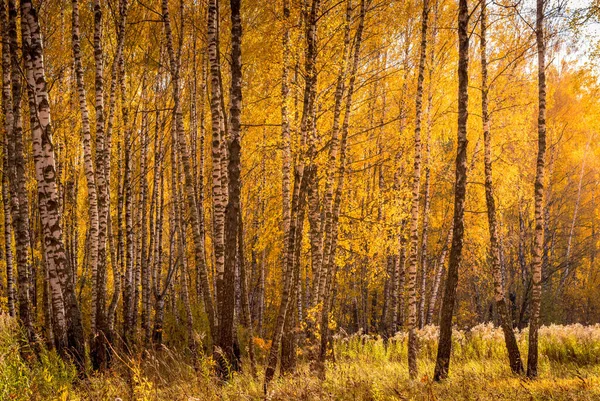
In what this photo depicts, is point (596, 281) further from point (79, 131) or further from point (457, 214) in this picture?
point (79, 131)

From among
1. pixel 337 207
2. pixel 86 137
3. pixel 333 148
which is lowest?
pixel 337 207

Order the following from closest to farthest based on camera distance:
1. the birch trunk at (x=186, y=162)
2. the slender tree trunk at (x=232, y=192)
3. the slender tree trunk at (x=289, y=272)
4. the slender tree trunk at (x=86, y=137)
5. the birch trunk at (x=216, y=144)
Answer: the slender tree trunk at (x=289, y=272) < the slender tree trunk at (x=232, y=192) < the birch trunk at (x=216, y=144) < the slender tree trunk at (x=86, y=137) < the birch trunk at (x=186, y=162)

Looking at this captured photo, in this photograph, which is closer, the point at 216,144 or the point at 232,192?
the point at 232,192

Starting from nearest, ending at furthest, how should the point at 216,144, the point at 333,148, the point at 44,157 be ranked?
the point at 44,157
the point at 216,144
the point at 333,148

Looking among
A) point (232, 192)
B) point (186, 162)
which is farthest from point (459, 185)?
point (186, 162)

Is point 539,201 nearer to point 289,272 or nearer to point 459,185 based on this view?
point 459,185

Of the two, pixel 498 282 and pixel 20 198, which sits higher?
pixel 20 198

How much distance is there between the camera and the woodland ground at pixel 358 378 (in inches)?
180

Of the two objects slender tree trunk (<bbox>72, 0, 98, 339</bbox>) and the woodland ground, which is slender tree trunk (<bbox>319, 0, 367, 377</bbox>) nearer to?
the woodland ground

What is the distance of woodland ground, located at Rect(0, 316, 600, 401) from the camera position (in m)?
4.58

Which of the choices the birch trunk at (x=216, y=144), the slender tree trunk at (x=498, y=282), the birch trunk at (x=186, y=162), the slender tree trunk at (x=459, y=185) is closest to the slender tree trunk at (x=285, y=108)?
the birch trunk at (x=216, y=144)

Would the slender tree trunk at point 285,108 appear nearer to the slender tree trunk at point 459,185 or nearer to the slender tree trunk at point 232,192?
the slender tree trunk at point 232,192

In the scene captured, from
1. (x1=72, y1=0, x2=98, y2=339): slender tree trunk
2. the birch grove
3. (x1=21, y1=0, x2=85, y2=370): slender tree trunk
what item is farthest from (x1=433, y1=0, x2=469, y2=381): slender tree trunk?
(x1=72, y1=0, x2=98, y2=339): slender tree trunk

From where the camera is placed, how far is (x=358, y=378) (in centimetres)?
619
